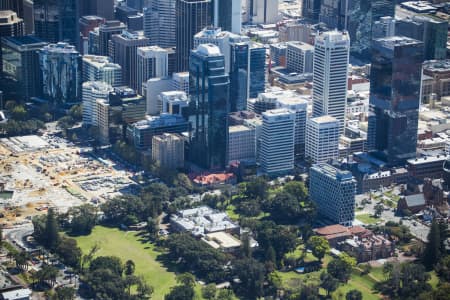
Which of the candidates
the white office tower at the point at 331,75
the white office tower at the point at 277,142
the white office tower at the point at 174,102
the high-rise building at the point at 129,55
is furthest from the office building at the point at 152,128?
the high-rise building at the point at 129,55

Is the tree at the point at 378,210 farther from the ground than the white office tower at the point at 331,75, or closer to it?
closer to it

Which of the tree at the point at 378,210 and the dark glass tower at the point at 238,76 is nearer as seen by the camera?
the tree at the point at 378,210

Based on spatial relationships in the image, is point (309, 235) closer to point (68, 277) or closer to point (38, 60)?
point (68, 277)

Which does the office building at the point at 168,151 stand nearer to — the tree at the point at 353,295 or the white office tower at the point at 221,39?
the white office tower at the point at 221,39

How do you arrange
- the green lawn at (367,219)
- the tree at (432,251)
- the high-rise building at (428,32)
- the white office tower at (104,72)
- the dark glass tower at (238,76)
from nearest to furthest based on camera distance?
the tree at (432,251), the green lawn at (367,219), the dark glass tower at (238,76), the white office tower at (104,72), the high-rise building at (428,32)

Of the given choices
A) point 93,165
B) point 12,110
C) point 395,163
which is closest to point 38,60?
point 12,110

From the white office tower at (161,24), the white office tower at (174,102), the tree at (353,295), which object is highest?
the white office tower at (161,24)

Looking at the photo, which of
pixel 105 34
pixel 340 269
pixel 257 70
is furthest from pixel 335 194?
pixel 105 34
